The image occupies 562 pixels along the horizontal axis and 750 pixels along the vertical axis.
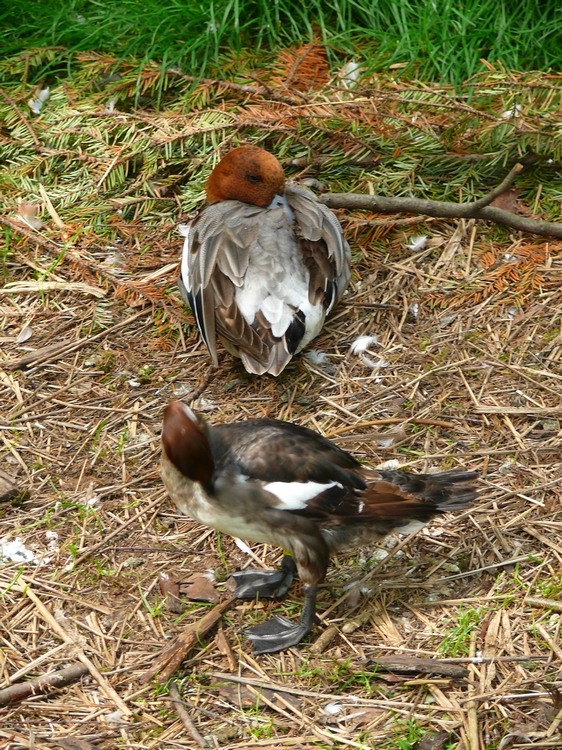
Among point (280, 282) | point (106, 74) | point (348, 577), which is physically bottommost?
point (348, 577)

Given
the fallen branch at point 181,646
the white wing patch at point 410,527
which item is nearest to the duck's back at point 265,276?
the white wing patch at point 410,527

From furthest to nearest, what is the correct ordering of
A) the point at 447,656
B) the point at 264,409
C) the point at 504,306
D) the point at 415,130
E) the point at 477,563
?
the point at 415,130
the point at 504,306
the point at 264,409
the point at 477,563
the point at 447,656

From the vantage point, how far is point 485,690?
9.93 ft

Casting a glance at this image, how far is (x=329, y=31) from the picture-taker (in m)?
5.76

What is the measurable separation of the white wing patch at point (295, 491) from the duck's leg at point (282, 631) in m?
0.30

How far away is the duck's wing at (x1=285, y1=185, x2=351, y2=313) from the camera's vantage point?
4.57 metres

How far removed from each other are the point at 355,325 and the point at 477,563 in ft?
4.97

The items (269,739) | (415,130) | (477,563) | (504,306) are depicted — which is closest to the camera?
(269,739)

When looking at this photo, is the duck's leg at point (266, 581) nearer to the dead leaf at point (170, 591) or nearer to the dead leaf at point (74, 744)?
the dead leaf at point (170, 591)

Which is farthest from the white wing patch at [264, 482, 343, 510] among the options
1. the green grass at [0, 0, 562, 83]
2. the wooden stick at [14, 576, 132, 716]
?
the green grass at [0, 0, 562, 83]

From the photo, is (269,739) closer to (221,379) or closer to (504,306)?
(221,379)

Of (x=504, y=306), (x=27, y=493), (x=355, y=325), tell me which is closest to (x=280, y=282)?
(x=355, y=325)

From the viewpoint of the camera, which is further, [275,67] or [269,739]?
[275,67]

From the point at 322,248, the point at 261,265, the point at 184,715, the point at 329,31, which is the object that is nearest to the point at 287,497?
the point at 184,715
